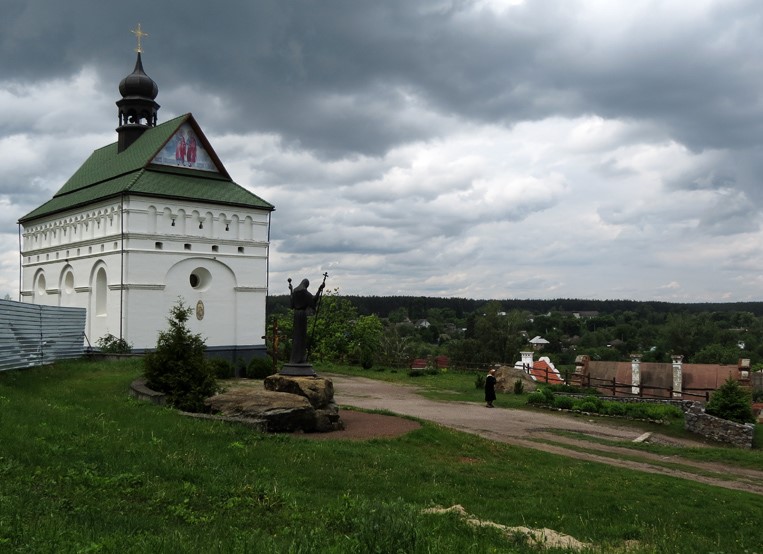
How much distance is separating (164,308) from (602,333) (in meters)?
107

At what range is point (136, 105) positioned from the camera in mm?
37781

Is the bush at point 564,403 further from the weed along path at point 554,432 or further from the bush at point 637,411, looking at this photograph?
the bush at point 637,411

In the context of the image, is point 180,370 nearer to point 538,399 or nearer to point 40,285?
point 538,399

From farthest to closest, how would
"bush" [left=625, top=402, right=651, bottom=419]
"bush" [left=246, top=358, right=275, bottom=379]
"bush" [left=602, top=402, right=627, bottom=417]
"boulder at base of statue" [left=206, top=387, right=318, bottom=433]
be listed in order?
"bush" [left=246, top=358, right=275, bottom=379], "bush" [left=602, top=402, right=627, bottom=417], "bush" [left=625, top=402, right=651, bottom=419], "boulder at base of statue" [left=206, top=387, right=318, bottom=433]

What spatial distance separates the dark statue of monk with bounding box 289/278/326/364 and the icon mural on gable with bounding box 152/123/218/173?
1784 cm

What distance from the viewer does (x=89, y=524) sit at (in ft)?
20.5

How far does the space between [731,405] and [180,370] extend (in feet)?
56.3

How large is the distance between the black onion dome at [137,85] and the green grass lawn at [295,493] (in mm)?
26317

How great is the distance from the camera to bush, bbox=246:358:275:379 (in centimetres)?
2802

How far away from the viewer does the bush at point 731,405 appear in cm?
2205

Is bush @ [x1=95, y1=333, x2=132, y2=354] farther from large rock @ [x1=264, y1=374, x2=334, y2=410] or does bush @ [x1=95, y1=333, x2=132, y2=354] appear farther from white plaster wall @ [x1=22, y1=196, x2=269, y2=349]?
large rock @ [x1=264, y1=374, x2=334, y2=410]

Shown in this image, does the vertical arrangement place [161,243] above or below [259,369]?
above

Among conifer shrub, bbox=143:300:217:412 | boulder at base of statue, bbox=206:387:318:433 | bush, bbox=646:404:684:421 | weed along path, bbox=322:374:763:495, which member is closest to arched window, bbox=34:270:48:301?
weed along path, bbox=322:374:763:495

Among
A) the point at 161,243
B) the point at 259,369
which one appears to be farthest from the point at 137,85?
the point at 259,369
